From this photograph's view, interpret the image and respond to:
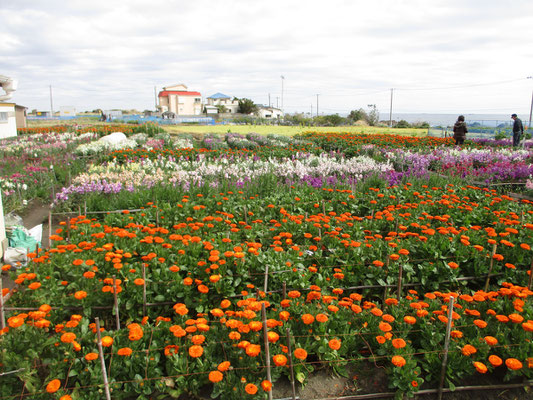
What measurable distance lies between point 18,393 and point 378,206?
242 inches

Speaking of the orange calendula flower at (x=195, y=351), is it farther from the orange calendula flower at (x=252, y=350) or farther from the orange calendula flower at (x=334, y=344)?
the orange calendula flower at (x=334, y=344)

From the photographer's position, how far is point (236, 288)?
409 centimetres

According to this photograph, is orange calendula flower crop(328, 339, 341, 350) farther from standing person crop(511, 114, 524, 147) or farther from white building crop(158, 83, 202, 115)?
white building crop(158, 83, 202, 115)

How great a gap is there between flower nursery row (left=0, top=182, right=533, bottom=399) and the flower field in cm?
2

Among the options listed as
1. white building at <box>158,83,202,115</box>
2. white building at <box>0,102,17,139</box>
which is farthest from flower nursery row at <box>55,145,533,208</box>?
white building at <box>158,83,202,115</box>

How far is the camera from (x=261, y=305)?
3.11 meters

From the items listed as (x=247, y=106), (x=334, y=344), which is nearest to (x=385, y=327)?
(x=334, y=344)

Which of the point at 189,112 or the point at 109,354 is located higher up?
the point at 189,112

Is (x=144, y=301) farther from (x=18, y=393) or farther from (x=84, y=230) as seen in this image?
(x=84, y=230)

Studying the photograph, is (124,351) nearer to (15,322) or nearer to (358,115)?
(15,322)

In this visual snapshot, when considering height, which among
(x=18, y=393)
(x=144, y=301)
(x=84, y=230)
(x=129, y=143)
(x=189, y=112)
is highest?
(x=189, y=112)

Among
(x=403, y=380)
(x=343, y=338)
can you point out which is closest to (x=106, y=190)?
(x=343, y=338)

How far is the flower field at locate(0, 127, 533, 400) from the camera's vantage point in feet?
9.07

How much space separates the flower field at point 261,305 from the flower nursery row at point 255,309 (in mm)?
16
